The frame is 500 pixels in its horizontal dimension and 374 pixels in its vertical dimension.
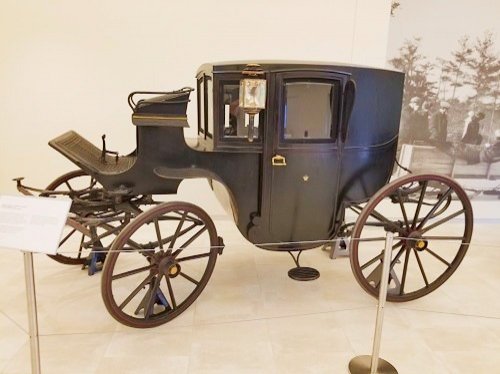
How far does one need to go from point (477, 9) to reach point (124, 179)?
4.65 metres

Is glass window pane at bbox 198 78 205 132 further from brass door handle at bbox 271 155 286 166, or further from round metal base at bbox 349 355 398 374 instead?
round metal base at bbox 349 355 398 374

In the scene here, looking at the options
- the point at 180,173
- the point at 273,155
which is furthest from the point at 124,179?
the point at 273,155

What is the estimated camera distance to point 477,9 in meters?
4.79

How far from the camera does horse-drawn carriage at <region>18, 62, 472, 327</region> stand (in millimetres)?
2529

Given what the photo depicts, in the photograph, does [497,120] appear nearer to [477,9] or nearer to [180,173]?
[477,9]

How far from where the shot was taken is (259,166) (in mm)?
2699

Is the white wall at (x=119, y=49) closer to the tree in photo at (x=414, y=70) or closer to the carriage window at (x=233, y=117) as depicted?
the tree in photo at (x=414, y=70)

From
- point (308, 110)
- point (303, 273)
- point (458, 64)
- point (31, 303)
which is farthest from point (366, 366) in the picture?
point (458, 64)

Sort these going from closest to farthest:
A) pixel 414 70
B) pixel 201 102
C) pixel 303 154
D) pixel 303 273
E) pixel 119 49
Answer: pixel 303 154 → pixel 201 102 → pixel 303 273 → pixel 119 49 → pixel 414 70

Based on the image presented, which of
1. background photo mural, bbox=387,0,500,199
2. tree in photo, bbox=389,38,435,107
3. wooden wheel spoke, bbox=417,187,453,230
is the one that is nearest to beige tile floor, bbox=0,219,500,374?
wooden wheel spoke, bbox=417,187,453,230

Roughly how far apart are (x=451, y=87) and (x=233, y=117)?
11.6 feet

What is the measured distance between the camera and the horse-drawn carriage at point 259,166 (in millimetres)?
2529

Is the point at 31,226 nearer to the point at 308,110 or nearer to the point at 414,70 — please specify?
the point at 308,110

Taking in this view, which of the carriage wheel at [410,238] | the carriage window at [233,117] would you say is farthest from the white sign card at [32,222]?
the carriage wheel at [410,238]
